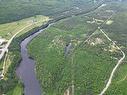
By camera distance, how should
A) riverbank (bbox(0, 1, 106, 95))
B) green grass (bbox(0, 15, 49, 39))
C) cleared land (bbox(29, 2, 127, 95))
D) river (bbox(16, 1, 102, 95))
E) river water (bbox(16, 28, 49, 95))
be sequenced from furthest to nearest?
green grass (bbox(0, 15, 49, 39))
cleared land (bbox(29, 2, 127, 95))
riverbank (bbox(0, 1, 106, 95))
river (bbox(16, 1, 102, 95))
river water (bbox(16, 28, 49, 95))

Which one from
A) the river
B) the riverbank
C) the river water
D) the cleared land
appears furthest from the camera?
the cleared land

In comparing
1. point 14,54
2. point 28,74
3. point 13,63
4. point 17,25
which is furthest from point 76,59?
point 17,25

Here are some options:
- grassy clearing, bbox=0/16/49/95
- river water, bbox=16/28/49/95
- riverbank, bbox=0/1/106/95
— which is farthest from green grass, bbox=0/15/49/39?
river water, bbox=16/28/49/95

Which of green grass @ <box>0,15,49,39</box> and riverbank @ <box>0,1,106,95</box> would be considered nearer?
riverbank @ <box>0,1,106,95</box>

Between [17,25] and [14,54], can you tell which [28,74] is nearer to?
[14,54]

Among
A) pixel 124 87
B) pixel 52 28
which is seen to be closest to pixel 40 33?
pixel 52 28

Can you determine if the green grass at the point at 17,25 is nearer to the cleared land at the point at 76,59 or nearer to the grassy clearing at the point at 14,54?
the grassy clearing at the point at 14,54

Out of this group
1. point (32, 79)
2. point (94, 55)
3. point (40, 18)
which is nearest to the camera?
point (32, 79)

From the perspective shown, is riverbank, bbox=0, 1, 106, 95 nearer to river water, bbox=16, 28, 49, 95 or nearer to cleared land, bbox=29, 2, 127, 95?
river water, bbox=16, 28, 49, 95

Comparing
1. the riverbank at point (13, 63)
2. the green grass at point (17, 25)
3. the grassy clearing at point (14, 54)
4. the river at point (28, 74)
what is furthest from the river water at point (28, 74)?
the green grass at point (17, 25)

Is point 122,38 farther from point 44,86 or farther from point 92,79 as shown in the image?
point 44,86
